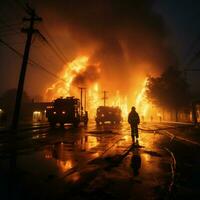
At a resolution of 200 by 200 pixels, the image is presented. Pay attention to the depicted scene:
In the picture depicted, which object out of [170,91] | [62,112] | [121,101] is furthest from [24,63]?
[121,101]

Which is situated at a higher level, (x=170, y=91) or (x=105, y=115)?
(x=170, y=91)

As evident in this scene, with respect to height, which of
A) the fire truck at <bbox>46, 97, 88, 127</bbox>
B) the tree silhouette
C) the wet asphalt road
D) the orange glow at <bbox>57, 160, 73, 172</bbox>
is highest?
the tree silhouette

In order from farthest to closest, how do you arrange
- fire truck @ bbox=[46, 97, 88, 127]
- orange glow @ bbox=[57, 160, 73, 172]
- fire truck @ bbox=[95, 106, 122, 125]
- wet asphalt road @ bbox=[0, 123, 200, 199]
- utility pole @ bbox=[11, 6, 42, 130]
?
fire truck @ bbox=[95, 106, 122, 125], fire truck @ bbox=[46, 97, 88, 127], utility pole @ bbox=[11, 6, 42, 130], orange glow @ bbox=[57, 160, 73, 172], wet asphalt road @ bbox=[0, 123, 200, 199]

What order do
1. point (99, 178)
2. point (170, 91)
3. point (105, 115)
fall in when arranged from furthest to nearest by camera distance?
1. point (170, 91)
2. point (105, 115)
3. point (99, 178)

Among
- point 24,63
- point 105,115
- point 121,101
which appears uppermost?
point 121,101

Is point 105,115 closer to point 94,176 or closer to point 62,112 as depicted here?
point 62,112

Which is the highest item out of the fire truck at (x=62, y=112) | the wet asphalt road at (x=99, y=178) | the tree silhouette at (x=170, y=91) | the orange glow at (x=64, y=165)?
the tree silhouette at (x=170, y=91)

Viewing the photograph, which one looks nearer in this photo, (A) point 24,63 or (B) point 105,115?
(A) point 24,63

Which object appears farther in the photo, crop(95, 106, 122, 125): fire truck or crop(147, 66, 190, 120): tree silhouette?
crop(147, 66, 190, 120): tree silhouette

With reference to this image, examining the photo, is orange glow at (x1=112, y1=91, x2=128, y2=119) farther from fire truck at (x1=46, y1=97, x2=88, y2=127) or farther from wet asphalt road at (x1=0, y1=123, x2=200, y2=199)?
wet asphalt road at (x1=0, y1=123, x2=200, y2=199)

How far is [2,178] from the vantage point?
597cm

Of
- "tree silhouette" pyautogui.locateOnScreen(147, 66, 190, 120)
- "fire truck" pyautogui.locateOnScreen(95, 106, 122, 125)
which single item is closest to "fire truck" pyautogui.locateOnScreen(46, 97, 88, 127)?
"fire truck" pyautogui.locateOnScreen(95, 106, 122, 125)

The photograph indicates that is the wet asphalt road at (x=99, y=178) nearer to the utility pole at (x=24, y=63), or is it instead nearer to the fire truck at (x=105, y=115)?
the utility pole at (x=24, y=63)

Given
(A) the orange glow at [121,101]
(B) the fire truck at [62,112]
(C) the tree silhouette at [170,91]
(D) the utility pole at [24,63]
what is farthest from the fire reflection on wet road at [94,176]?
(A) the orange glow at [121,101]
